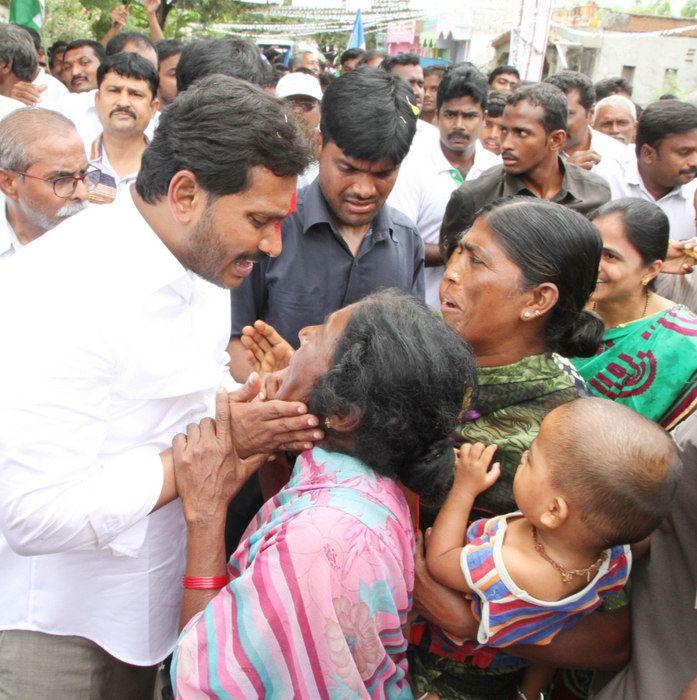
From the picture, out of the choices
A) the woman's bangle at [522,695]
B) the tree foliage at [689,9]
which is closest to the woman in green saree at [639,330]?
the woman's bangle at [522,695]

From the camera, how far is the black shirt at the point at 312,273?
270 cm

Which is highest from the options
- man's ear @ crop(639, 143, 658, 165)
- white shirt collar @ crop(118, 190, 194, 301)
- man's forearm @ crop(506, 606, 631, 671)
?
white shirt collar @ crop(118, 190, 194, 301)

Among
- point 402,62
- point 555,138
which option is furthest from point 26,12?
point 555,138

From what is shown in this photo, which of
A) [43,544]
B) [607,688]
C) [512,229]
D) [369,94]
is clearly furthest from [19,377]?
[369,94]

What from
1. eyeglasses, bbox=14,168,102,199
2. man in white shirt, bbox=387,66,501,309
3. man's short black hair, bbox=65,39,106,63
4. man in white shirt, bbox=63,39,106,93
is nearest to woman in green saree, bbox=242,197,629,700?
eyeglasses, bbox=14,168,102,199

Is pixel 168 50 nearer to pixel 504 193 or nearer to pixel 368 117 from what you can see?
pixel 504 193

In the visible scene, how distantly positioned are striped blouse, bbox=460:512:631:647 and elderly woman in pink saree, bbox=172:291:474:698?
17 cm

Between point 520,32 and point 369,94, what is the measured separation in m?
9.95

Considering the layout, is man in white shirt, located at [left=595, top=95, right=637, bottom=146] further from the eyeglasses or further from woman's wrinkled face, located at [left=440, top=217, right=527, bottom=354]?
woman's wrinkled face, located at [left=440, top=217, right=527, bottom=354]

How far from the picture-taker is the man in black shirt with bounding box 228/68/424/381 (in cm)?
271

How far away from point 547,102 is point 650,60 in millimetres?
28760

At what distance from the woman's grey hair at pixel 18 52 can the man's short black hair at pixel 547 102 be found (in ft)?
11.5

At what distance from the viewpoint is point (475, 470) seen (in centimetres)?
185

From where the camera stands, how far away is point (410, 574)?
163 cm
